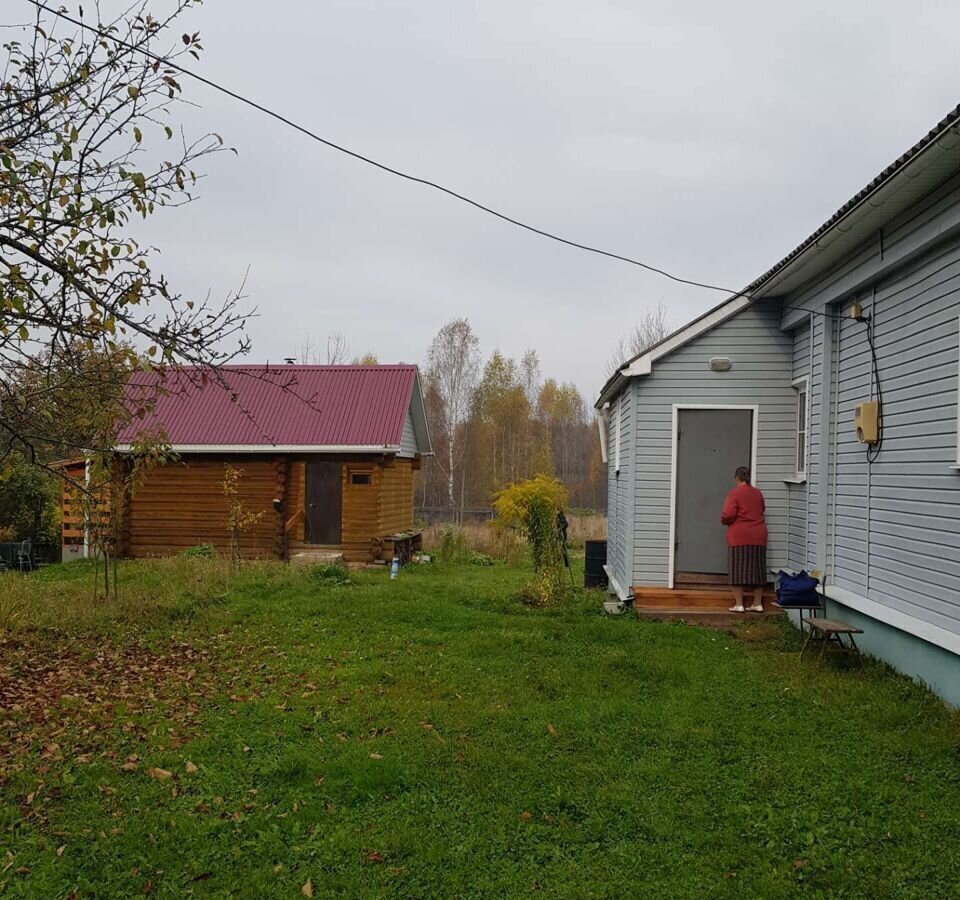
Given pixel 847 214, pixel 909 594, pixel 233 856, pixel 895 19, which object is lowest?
pixel 233 856

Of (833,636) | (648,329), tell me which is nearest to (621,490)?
(833,636)

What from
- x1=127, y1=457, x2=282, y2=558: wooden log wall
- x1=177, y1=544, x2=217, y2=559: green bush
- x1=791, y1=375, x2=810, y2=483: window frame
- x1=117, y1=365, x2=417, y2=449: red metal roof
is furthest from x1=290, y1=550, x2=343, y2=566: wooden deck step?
x1=791, y1=375, x2=810, y2=483: window frame

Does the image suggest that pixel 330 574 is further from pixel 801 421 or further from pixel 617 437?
pixel 801 421

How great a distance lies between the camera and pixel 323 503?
674 inches

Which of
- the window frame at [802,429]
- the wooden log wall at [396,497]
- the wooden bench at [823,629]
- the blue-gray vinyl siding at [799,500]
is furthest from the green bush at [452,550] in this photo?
the wooden bench at [823,629]

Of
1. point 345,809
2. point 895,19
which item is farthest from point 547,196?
point 345,809

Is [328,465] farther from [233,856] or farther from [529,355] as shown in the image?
[529,355]

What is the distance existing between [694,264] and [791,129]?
860 cm

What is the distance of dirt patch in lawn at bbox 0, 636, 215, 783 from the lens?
515cm

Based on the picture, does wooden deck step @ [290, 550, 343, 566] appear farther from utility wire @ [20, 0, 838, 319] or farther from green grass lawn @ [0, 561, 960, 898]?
utility wire @ [20, 0, 838, 319]

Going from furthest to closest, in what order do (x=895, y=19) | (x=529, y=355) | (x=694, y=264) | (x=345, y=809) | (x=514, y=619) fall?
(x=529, y=355)
(x=694, y=264)
(x=514, y=619)
(x=895, y=19)
(x=345, y=809)

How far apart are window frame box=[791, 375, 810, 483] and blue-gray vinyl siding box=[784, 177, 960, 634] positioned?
0.23 m

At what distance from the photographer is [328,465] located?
56.1ft

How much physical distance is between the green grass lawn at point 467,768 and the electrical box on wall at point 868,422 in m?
2.21
